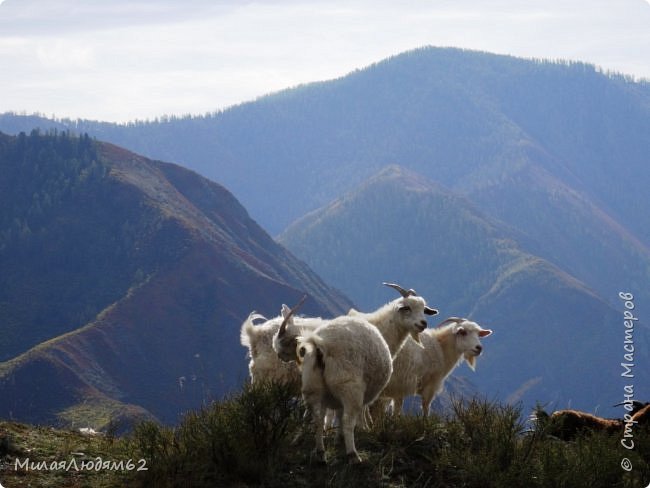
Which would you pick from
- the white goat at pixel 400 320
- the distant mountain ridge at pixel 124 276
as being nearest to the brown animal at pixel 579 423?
the white goat at pixel 400 320

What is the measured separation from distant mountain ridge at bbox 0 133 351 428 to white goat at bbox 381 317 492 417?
234ft

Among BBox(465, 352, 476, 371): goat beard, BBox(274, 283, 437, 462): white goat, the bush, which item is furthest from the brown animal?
BBox(465, 352, 476, 371): goat beard

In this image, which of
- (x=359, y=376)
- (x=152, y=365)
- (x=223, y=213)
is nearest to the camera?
(x=359, y=376)

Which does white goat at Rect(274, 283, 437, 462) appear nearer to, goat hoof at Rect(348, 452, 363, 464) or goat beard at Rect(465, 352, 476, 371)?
goat hoof at Rect(348, 452, 363, 464)

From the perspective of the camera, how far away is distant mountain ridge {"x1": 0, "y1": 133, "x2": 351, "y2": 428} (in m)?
96.8

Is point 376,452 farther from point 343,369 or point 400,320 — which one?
point 400,320

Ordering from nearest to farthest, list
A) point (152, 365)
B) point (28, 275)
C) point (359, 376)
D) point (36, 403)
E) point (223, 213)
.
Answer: point (359, 376) < point (36, 403) < point (152, 365) < point (28, 275) < point (223, 213)

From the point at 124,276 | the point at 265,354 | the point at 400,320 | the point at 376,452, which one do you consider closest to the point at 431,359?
the point at 400,320

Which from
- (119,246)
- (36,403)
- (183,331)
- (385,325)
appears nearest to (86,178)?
(119,246)

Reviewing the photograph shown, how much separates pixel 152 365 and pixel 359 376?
3721 inches

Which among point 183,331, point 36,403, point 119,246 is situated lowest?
point 36,403

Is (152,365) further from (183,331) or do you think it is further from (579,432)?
(579,432)

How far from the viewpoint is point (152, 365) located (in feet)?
338

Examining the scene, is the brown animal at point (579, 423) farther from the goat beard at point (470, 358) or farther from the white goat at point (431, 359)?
the goat beard at point (470, 358)
